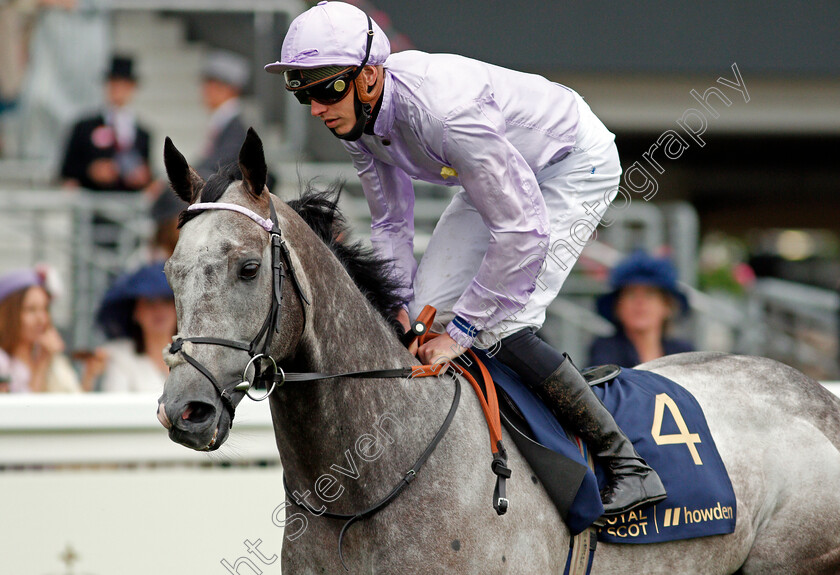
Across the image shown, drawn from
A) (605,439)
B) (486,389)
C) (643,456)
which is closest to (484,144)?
(486,389)

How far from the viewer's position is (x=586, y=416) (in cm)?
302

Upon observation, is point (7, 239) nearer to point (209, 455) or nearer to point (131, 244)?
point (131, 244)

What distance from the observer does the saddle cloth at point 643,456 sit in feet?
9.42

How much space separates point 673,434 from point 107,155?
4.94 meters

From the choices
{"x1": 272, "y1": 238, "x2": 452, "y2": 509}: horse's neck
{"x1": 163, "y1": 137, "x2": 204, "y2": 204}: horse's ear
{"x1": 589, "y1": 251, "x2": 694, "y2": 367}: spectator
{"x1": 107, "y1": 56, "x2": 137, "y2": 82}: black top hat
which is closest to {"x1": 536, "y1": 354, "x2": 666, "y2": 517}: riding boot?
{"x1": 272, "y1": 238, "x2": 452, "y2": 509}: horse's neck

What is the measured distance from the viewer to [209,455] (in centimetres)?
366

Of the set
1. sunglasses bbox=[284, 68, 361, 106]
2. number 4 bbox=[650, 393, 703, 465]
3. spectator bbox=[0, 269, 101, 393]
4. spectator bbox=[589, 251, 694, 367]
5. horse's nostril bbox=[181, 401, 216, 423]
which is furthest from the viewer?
spectator bbox=[589, 251, 694, 367]

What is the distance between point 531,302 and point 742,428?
3.08 feet

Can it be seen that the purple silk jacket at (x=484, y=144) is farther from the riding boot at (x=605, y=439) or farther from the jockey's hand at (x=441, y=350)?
the riding boot at (x=605, y=439)

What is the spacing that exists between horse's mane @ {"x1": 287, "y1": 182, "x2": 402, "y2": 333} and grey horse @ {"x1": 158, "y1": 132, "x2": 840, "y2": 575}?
1 centimetres

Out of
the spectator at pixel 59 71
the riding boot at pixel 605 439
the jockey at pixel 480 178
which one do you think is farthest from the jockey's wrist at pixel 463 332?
the spectator at pixel 59 71

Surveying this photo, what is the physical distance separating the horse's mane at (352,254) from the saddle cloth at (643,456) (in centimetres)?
34

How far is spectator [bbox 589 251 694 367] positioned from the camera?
5410 millimetres

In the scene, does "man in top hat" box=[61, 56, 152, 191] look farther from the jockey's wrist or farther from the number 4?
the number 4
